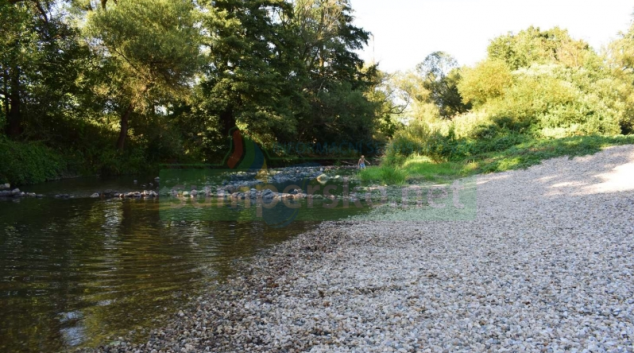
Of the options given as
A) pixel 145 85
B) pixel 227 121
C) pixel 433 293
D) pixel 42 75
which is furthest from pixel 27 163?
pixel 433 293

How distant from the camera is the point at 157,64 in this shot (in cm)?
2259

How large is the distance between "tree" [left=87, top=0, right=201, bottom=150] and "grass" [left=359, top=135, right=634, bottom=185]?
12.6 metres

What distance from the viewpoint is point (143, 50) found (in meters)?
21.2

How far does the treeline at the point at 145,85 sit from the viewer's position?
18641 millimetres

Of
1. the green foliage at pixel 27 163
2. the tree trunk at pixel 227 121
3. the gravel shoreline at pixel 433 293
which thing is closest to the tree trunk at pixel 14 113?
the green foliage at pixel 27 163

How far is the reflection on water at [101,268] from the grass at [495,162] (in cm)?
923

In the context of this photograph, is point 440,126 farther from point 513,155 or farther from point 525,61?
point 525,61

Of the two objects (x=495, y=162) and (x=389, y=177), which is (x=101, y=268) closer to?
(x=389, y=177)

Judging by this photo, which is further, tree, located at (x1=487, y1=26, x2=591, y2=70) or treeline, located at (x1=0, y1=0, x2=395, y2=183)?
tree, located at (x1=487, y1=26, x2=591, y2=70)

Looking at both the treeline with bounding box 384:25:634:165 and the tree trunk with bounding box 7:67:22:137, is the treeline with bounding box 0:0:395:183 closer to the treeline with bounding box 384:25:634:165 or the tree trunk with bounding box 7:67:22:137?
the tree trunk with bounding box 7:67:22:137

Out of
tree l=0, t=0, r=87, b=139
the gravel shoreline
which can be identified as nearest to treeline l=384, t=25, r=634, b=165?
the gravel shoreline

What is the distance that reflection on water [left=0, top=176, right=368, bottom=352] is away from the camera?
158 inches

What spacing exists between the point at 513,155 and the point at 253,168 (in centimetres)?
1766

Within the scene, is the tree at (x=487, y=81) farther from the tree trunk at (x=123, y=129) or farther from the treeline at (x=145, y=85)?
the tree trunk at (x=123, y=129)
